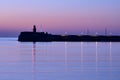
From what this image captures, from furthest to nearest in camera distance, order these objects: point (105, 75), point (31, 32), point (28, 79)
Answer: point (31, 32), point (105, 75), point (28, 79)

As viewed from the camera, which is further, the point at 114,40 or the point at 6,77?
the point at 114,40

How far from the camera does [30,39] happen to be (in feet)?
427

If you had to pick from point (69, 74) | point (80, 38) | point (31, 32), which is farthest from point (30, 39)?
point (69, 74)

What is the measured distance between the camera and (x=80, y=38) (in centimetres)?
13325

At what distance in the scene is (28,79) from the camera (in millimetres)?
19547

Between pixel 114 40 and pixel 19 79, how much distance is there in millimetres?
109316

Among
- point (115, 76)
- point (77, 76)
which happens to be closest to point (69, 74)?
point (77, 76)

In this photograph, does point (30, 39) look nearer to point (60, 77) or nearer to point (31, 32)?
point (31, 32)

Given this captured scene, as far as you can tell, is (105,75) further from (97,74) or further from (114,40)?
(114,40)

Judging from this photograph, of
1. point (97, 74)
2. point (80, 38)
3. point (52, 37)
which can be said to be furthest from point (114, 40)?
point (97, 74)

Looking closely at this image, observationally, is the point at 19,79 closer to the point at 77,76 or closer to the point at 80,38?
the point at 77,76

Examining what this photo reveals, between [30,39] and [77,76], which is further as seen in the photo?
[30,39]

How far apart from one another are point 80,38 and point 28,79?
114114mm

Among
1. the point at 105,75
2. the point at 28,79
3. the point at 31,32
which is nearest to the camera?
the point at 28,79
